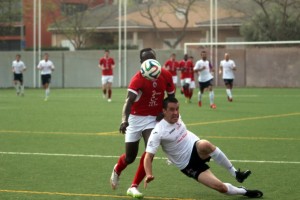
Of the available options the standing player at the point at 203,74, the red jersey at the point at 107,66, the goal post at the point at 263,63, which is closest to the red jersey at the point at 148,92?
the standing player at the point at 203,74

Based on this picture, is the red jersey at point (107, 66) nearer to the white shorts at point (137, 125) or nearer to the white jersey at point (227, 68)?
the white jersey at point (227, 68)

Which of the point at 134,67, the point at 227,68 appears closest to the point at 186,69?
the point at 227,68

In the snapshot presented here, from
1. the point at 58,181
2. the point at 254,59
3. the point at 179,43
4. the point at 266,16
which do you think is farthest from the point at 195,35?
the point at 58,181

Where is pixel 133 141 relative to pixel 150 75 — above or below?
below

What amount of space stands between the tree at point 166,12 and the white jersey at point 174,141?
53.6 metres

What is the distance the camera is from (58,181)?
1259 centimetres

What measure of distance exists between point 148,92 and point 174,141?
Result: 1035mm

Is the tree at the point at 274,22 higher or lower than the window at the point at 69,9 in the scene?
lower

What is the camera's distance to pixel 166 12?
71062 millimetres

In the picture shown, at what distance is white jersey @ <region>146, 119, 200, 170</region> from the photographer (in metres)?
10.6

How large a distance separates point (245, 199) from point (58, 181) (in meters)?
3.21

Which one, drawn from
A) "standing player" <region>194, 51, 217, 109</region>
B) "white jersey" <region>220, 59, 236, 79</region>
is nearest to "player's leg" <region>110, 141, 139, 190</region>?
"standing player" <region>194, 51, 217, 109</region>

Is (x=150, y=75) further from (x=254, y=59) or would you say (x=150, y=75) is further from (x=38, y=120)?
(x=254, y=59)

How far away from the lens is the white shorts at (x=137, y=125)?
11.5 m
